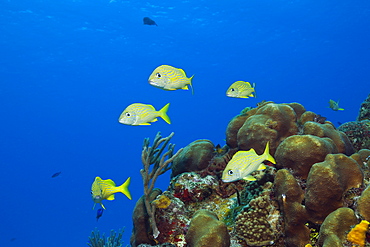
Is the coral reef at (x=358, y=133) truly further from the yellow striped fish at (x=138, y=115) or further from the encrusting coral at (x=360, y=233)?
the yellow striped fish at (x=138, y=115)

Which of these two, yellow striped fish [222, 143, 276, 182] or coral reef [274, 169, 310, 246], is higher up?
yellow striped fish [222, 143, 276, 182]

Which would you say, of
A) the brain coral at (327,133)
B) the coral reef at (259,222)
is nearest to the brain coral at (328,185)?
the coral reef at (259,222)

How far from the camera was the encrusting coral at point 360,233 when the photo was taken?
Answer: 3119mm

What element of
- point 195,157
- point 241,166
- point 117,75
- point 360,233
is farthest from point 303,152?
point 117,75

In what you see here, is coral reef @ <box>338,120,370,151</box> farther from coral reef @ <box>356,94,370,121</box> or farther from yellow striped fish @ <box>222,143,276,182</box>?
yellow striped fish @ <box>222,143,276,182</box>

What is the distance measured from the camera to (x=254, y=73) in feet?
288

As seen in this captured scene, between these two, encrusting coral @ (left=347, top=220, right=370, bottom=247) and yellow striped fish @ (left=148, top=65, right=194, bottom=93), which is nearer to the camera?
encrusting coral @ (left=347, top=220, right=370, bottom=247)

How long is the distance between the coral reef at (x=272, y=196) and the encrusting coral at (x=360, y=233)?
10 cm

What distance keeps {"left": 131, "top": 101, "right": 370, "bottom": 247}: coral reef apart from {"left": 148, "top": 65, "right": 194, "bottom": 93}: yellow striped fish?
1.51m

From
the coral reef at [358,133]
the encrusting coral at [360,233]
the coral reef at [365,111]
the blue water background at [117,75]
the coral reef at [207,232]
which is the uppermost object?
the blue water background at [117,75]

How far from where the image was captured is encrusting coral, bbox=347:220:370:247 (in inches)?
123

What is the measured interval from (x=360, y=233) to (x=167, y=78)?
3116 millimetres

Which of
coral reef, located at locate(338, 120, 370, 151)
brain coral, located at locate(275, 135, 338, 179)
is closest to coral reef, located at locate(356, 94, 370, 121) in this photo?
coral reef, located at locate(338, 120, 370, 151)

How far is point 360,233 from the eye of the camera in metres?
3.13
